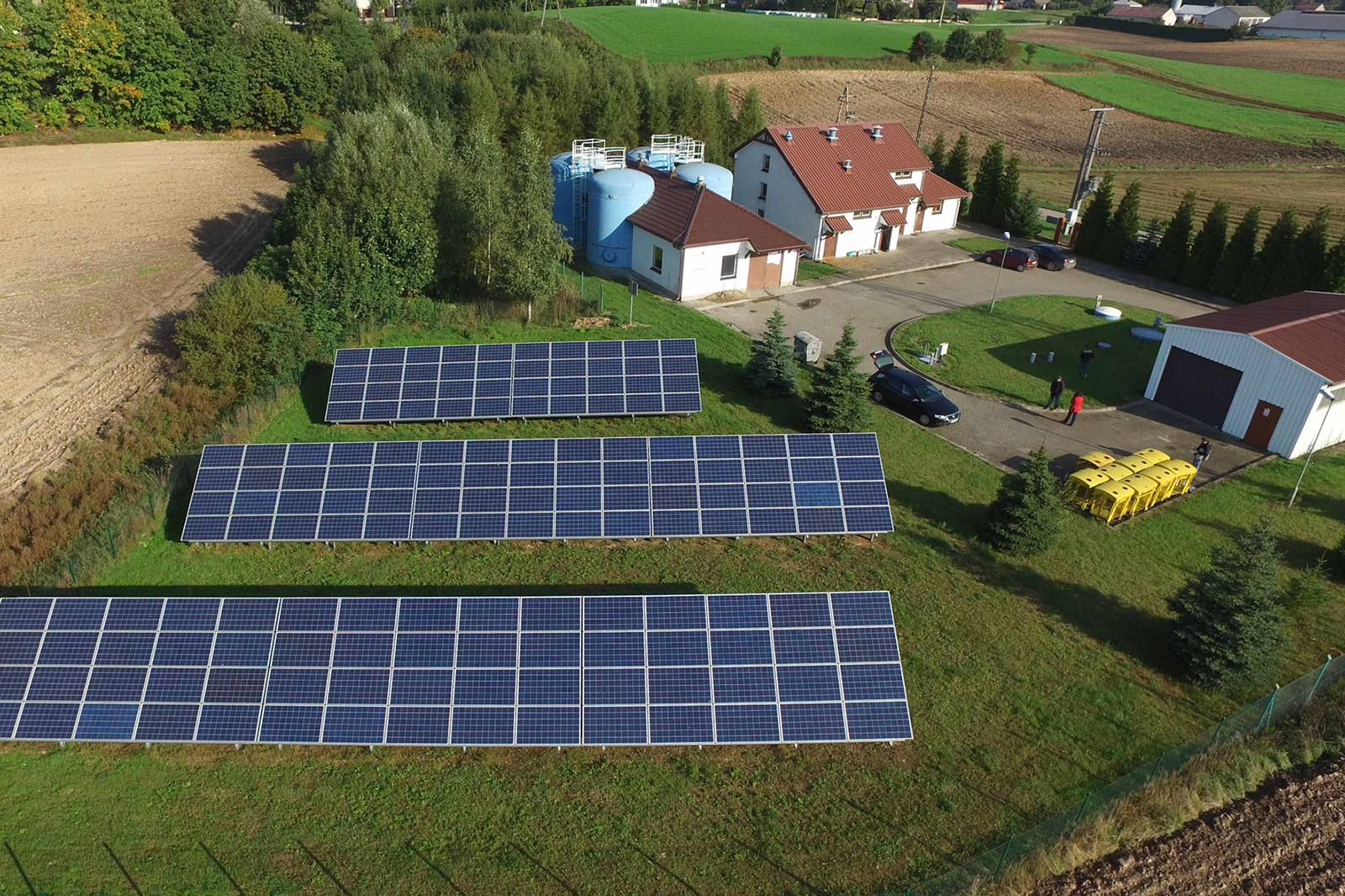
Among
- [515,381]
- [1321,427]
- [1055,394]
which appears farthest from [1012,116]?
[515,381]

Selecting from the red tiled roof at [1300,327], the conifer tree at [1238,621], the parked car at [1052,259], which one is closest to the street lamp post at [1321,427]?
the red tiled roof at [1300,327]

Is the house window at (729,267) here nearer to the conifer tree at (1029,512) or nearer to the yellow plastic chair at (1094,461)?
the yellow plastic chair at (1094,461)

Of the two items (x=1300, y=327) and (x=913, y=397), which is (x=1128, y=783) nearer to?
(x=913, y=397)

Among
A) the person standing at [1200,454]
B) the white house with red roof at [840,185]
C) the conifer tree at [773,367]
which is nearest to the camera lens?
the person standing at [1200,454]

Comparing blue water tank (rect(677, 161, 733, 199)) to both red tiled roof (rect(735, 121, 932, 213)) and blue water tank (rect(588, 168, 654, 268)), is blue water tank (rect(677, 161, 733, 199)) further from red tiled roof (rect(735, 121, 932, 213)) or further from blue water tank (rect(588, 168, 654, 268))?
red tiled roof (rect(735, 121, 932, 213))

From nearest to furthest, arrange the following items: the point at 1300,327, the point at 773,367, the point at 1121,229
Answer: the point at 773,367 → the point at 1300,327 → the point at 1121,229

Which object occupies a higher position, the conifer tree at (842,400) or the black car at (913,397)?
the conifer tree at (842,400)

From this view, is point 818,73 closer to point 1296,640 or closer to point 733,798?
point 1296,640
